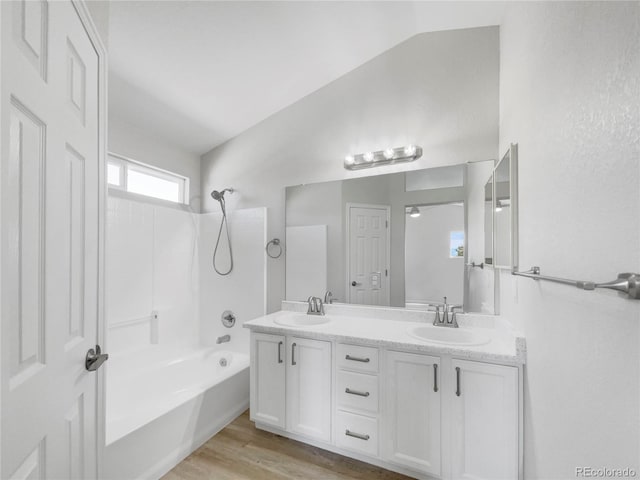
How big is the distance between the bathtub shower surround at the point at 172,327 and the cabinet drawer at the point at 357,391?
3.40ft

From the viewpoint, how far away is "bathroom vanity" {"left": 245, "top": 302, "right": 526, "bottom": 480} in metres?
1.51

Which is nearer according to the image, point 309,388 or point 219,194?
point 309,388

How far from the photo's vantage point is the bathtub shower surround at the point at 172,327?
190 centimetres

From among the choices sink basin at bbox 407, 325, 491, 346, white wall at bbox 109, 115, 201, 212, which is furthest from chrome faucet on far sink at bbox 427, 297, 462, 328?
white wall at bbox 109, 115, 201, 212

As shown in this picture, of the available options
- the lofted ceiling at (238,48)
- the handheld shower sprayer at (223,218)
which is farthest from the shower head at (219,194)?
the lofted ceiling at (238,48)

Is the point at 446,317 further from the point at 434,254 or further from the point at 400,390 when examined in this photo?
the point at 400,390

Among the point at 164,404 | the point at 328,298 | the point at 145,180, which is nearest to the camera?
the point at 164,404

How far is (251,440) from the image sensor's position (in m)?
2.11

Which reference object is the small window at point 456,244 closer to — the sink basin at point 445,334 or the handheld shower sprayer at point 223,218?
the sink basin at point 445,334

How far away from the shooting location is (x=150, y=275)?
2654 millimetres

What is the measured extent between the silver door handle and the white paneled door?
2 cm

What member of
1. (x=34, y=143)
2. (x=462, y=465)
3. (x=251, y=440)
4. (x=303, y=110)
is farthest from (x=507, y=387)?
(x=303, y=110)

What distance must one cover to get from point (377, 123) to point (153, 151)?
81.4 inches

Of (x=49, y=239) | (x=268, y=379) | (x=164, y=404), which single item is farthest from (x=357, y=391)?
(x=49, y=239)
